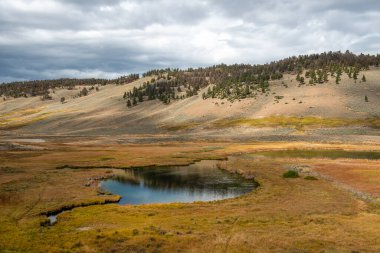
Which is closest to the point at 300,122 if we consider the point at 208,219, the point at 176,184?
the point at 176,184

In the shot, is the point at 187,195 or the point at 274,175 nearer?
the point at 187,195

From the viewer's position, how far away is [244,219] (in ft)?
121

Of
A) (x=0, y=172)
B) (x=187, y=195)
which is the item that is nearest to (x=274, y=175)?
(x=187, y=195)

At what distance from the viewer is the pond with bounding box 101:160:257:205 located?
52.8 meters

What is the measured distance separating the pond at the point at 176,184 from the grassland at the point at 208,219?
11.1ft

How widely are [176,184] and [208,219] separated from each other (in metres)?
25.4

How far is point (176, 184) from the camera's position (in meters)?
62.5

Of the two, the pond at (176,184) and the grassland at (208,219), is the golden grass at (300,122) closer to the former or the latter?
the pond at (176,184)

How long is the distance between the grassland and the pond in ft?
11.1

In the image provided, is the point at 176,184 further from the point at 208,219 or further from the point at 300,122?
the point at 300,122

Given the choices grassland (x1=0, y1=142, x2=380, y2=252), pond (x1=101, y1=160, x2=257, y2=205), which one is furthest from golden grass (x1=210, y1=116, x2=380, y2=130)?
grassland (x1=0, y1=142, x2=380, y2=252)

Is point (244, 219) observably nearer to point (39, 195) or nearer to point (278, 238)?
point (278, 238)

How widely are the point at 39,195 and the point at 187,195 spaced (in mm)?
19103

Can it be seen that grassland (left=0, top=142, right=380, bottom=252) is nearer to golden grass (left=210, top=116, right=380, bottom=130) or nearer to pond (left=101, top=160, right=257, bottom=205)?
pond (left=101, top=160, right=257, bottom=205)
